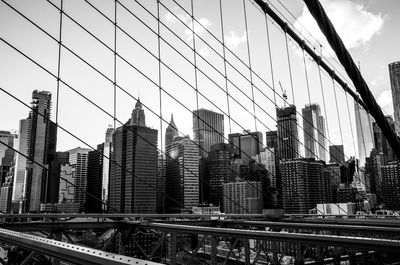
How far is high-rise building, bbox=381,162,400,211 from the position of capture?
73.2 m

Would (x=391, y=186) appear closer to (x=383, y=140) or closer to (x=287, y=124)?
(x=287, y=124)

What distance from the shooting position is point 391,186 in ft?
257

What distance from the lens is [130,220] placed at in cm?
604

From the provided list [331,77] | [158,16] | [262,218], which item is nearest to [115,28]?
[158,16]

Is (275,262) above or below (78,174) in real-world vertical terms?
below

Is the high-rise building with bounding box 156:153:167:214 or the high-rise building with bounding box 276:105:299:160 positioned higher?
the high-rise building with bounding box 276:105:299:160

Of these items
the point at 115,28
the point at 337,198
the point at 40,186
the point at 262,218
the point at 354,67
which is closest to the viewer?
the point at 354,67

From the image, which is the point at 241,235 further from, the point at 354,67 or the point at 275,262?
the point at 354,67

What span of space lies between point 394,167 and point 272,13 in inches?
2791

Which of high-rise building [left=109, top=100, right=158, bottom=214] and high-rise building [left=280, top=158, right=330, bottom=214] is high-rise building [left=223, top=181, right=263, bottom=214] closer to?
high-rise building [left=280, top=158, right=330, bottom=214]

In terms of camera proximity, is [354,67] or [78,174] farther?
[78,174]

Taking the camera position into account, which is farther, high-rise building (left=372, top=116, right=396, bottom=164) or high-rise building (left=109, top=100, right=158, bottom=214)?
high-rise building (left=109, top=100, right=158, bottom=214)

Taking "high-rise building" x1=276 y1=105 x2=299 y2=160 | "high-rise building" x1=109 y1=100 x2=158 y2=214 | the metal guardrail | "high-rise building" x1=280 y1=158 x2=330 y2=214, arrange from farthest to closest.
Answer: "high-rise building" x1=280 y1=158 x2=330 y2=214 < "high-rise building" x1=109 y1=100 x2=158 y2=214 < "high-rise building" x1=276 y1=105 x2=299 y2=160 < the metal guardrail

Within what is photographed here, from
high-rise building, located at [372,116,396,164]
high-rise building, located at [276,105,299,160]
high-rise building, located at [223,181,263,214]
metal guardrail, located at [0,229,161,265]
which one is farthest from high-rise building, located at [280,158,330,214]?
metal guardrail, located at [0,229,161,265]
